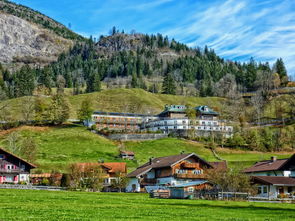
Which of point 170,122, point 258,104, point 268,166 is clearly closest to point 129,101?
point 170,122

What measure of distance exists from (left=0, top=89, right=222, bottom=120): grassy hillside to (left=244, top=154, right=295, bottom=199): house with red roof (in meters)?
102

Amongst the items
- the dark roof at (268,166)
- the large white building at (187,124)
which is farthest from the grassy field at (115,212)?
the large white building at (187,124)

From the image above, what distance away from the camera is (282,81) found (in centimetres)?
19588

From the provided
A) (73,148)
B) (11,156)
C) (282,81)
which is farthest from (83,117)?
(282,81)

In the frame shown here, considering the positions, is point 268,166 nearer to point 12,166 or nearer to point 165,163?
point 165,163

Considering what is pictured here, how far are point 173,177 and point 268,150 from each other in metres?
51.4

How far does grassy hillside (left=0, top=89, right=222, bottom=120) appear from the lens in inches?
6806

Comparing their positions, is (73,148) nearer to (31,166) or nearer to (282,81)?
(31,166)

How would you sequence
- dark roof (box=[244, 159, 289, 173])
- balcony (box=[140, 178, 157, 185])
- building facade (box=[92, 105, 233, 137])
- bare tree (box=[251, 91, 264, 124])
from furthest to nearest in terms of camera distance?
bare tree (box=[251, 91, 264, 124]) < building facade (box=[92, 105, 233, 137]) < balcony (box=[140, 178, 157, 185]) < dark roof (box=[244, 159, 289, 173])

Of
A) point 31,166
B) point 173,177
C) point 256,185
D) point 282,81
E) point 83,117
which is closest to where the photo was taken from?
point 256,185

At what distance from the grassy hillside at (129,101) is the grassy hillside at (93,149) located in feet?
133

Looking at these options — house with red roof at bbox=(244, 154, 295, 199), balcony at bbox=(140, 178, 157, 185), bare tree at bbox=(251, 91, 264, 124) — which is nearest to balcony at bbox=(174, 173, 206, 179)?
balcony at bbox=(140, 178, 157, 185)

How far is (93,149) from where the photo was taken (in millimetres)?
104750

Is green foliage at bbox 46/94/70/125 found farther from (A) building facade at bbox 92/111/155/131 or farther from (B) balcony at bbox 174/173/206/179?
(B) balcony at bbox 174/173/206/179
